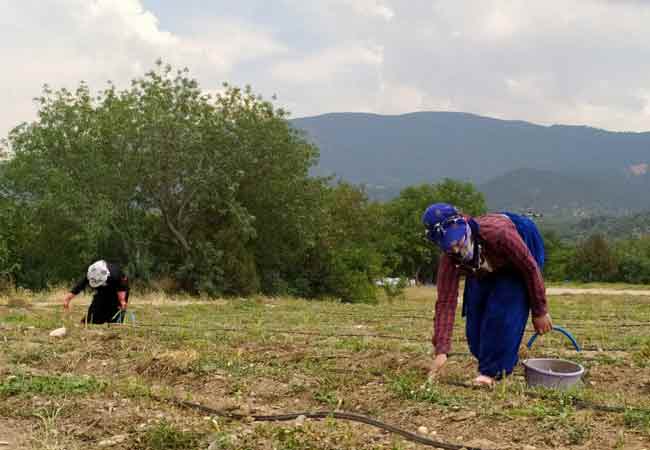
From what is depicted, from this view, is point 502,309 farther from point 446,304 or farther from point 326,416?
point 326,416

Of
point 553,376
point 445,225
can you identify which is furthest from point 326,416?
point 553,376

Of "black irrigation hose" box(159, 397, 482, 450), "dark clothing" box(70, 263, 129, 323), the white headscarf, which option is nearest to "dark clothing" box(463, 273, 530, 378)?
"black irrigation hose" box(159, 397, 482, 450)

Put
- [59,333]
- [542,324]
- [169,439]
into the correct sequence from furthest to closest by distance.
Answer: [59,333] < [542,324] < [169,439]

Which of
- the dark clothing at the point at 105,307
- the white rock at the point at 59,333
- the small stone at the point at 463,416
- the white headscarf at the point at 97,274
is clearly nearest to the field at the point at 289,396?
the small stone at the point at 463,416

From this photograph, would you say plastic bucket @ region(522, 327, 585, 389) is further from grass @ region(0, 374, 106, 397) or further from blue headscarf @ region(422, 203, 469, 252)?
grass @ region(0, 374, 106, 397)

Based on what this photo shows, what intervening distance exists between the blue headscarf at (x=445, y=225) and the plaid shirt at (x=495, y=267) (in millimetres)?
285

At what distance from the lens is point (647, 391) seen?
5.14 meters

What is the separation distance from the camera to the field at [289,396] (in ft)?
12.1

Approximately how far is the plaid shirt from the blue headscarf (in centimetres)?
28

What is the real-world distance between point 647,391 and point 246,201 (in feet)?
67.5

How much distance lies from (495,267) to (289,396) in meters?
1.89

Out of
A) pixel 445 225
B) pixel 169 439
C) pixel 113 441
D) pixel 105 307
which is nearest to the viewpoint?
pixel 169 439

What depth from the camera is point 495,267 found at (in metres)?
4.68

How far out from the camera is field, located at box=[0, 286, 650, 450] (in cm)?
367
